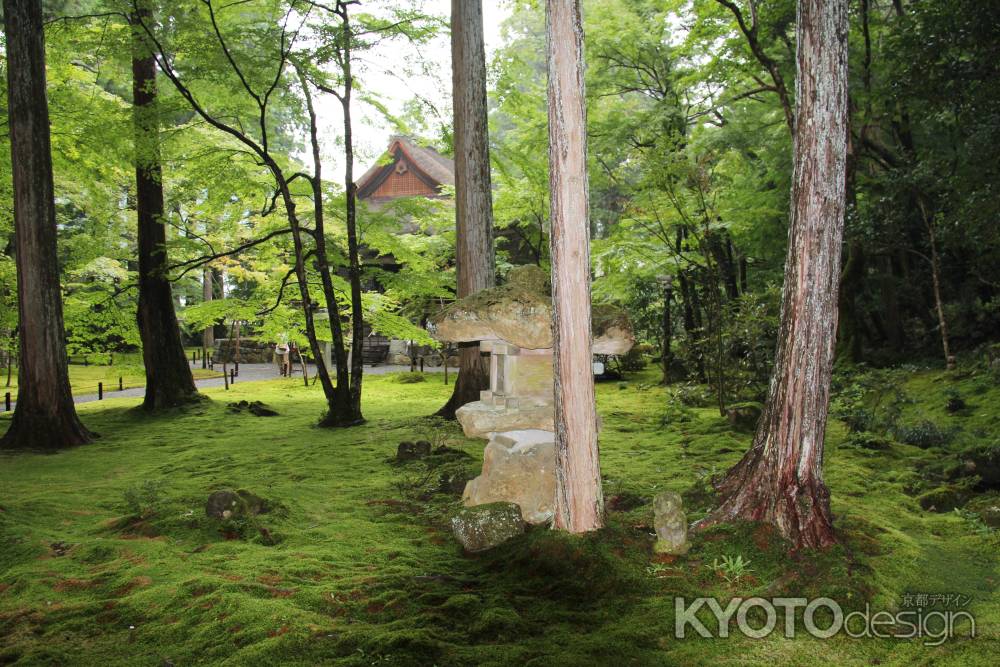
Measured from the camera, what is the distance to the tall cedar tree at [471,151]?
830 centimetres

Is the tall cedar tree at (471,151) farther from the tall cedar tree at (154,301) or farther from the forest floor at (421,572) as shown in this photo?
the tall cedar tree at (154,301)

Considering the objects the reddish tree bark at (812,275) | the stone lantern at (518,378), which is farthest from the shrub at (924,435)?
the stone lantern at (518,378)

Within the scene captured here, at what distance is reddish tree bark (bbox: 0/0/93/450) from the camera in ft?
26.9

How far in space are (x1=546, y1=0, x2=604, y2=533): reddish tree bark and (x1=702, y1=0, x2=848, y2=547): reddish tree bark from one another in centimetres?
127

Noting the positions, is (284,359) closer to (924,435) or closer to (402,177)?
(402,177)

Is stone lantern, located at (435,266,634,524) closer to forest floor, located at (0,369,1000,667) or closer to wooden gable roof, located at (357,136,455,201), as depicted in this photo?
forest floor, located at (0,369,1000,667)

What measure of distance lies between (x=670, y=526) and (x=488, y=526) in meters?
1.28

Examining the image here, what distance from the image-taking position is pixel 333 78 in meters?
9.45

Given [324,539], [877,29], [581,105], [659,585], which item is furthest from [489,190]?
[877,29]

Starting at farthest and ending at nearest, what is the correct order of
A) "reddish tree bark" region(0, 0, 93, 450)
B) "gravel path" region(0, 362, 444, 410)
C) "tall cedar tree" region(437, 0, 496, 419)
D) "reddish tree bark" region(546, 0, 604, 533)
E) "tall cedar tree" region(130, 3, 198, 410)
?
"gravel path" region(0, 362, 444, 410) < "tall cedar tree" region(130, 3, 198, 410) < "tall cedar tree" region(437, 0, 496, 419) < "reddish tree bark" region(0, 0, 93, 450) < "reddish tree bark" region(546, 0, 604, 533)

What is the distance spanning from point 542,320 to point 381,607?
2.21m

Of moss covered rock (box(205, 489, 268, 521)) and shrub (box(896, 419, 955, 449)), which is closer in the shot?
moss covered rock (box(205, 489, 268, 521))

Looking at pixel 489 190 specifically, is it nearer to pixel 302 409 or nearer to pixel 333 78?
pixel 333 78

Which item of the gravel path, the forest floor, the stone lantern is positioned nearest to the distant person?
the gravel path
